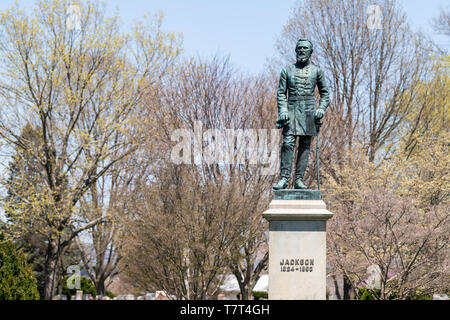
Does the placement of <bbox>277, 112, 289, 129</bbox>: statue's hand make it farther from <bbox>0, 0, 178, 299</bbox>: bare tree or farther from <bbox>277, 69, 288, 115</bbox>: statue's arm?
<bbox>0, 0, 178, 299</bbox>: bare tree

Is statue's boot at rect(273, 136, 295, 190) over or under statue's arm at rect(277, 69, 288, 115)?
under

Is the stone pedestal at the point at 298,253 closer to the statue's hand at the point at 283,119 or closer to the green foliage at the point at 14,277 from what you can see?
the statue's hand at the point at 283,119

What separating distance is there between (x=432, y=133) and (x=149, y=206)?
1451 cm

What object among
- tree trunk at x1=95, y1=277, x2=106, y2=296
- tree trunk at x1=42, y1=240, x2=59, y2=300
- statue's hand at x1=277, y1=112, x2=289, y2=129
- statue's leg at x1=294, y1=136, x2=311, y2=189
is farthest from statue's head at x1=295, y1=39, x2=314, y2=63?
tree trunk at x1=95, y1=277, x2=106, y2=296

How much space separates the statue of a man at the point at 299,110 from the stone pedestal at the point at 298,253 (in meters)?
0.82

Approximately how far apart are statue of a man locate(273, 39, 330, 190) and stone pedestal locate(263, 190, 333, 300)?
2.71 ft

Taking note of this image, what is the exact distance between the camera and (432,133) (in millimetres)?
30922

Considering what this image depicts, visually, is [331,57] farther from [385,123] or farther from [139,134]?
[139,134]

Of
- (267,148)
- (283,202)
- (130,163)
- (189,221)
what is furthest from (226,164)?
(283,202)

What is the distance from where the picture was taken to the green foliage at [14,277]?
22.0 m

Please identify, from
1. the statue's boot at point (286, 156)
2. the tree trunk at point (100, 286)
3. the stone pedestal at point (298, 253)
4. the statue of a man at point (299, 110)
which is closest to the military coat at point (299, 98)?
the statue of a man at point (299, 110)

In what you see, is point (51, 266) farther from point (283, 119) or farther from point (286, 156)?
point (283, 119)

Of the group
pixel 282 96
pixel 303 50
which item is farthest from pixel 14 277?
pixel 303 50

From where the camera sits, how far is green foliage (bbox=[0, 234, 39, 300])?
72.3 feet
